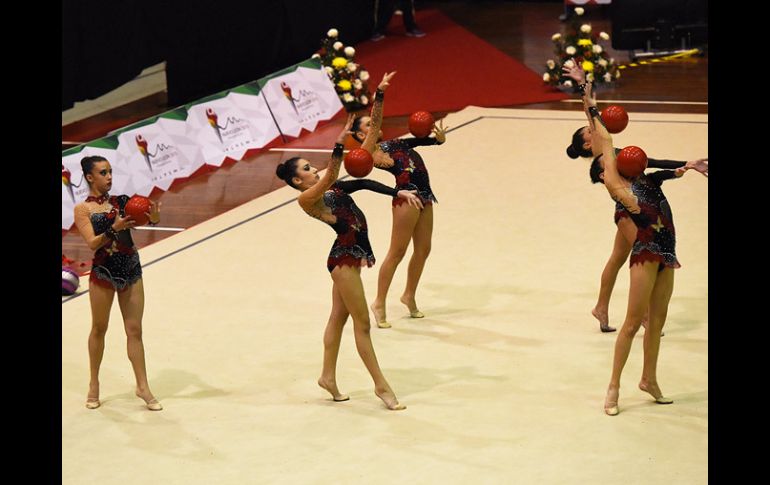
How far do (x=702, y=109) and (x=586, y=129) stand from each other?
25.0 ft

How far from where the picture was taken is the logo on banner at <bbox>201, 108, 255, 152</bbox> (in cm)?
1361

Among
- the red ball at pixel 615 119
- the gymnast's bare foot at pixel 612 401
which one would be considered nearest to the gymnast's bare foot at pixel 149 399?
the gymnast's bare foot at pixel 612 401

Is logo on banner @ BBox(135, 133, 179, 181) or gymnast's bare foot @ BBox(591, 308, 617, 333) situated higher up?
logo on banner @ BBox(135, 133, 179, 181)

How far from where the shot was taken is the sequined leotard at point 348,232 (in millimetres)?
7219

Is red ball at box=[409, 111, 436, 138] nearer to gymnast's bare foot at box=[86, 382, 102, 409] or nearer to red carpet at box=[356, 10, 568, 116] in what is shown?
gymnast's bare foot at box=[86, 382, 102, 409]

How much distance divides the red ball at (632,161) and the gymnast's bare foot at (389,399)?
79.9 inches

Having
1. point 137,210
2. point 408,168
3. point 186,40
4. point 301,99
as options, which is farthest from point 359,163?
point 186,40

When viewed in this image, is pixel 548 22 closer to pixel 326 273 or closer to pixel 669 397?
pixel 326 273

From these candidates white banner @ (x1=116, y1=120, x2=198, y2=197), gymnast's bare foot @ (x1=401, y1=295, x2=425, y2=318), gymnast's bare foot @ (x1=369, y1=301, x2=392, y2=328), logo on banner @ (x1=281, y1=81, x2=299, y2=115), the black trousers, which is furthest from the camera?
the black trousers

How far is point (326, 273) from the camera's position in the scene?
33.0ft

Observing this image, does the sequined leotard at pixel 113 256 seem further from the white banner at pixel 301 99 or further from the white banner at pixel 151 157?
the white banner at pixel 301 99

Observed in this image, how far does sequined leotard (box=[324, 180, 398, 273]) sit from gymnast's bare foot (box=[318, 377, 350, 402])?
0.80 m

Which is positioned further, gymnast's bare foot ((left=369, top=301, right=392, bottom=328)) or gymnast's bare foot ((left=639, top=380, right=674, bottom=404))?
gymnast's bare foot ((left=369, top=301, right=392, bottom=328))

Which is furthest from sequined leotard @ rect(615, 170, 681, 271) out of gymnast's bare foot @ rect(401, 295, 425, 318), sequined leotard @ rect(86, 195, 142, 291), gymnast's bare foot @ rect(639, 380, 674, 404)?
sequined leotard @ rect(86, 195, 142, 291)
